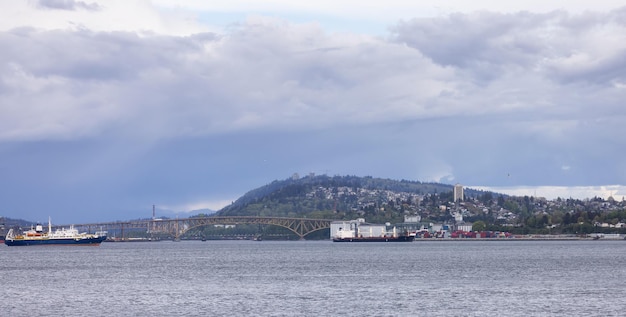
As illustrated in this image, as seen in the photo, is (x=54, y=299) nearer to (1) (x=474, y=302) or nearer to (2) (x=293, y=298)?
(2) (x=293, y=298)

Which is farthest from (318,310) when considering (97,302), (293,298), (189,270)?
(189,270)

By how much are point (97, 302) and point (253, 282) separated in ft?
62.9

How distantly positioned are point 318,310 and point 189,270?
145 feet

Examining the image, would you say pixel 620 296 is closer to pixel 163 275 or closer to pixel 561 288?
pixel 561 288

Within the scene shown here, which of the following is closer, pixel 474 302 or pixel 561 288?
pixel 474 302

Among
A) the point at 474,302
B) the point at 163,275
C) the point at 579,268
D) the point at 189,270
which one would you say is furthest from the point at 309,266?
the point at 474,302

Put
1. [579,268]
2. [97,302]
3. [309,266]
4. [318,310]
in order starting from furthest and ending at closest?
[309,266]
[579,268]
[97,302]
[318,310]

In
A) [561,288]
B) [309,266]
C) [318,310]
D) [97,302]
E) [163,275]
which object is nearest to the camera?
[318,310]

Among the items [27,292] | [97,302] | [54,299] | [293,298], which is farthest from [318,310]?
[27,292]

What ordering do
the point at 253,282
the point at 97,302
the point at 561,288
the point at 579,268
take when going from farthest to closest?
the point at 579,268, the point at 253,282, the point at 561,288, the point at 97,302

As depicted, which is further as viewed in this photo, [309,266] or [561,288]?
[309,266]

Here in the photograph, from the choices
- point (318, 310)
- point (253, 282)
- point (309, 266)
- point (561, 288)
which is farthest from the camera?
point (309, 266)

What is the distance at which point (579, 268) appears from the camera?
94.8 meters

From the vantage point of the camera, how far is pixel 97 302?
61.2 m
